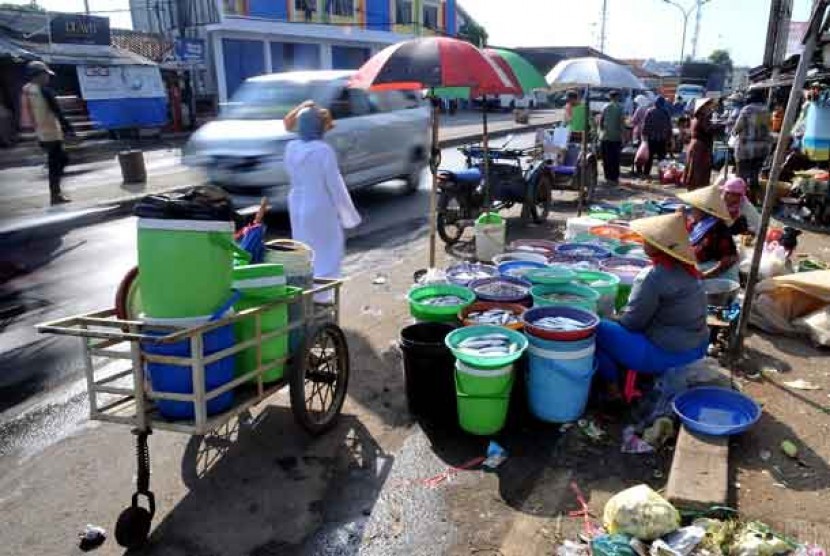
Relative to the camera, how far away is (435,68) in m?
5.78

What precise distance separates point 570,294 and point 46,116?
9.89 meters

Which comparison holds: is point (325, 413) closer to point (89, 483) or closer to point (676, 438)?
point (89, 483)

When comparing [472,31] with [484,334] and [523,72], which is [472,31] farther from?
[484,334]

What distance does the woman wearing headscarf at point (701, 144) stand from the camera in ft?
32.5

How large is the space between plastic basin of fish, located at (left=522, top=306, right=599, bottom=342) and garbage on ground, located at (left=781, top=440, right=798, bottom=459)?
4.23ft

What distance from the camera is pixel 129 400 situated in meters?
3.41

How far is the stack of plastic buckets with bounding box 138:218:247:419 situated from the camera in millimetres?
3025

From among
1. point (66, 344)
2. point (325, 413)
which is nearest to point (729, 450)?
point (325, 413)

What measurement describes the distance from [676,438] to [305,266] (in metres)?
2.59

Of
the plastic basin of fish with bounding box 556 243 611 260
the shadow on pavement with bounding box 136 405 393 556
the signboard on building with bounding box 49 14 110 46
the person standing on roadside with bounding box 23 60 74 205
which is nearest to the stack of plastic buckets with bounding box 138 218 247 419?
the shadow on pavement with bounding box 136 405 393 556

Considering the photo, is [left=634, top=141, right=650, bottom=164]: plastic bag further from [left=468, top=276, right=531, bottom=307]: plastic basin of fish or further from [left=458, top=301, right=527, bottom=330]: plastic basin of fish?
[left=458, top=301, right=527, bottom=330]: plastic basin of fish

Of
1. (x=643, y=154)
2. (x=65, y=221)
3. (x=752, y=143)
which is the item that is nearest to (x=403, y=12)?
(x=643, y=154)

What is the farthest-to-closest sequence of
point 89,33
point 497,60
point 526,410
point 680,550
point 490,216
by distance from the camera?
point 89,33
point 490,216
point 497,60
point 526,410
point 680,550

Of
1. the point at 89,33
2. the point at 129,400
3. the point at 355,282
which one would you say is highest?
the point at 89,33
